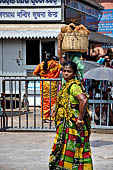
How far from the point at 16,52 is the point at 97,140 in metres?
7.67

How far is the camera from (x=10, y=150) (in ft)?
27.4

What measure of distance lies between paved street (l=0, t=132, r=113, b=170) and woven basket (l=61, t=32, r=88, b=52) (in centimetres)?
175

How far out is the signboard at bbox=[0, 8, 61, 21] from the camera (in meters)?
16.7

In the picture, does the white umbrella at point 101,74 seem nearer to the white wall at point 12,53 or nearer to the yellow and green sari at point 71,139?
the yellow and green sari at point 71,139

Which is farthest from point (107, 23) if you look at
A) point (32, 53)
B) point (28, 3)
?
point (32, 53)

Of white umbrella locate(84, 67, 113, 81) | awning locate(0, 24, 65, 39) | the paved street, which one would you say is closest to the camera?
the paved street

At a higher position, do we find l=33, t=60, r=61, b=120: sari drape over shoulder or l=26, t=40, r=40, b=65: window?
l=26, t=40, r=40, b=65: window

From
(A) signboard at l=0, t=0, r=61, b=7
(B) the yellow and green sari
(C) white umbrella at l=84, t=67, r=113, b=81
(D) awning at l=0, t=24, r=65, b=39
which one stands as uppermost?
(A) signboard at l=0, t=0, r=61, b=7

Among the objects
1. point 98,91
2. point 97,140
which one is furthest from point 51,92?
point 97,140

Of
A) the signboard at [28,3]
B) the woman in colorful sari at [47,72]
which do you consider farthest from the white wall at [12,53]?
the woman in colorful sari at [47,72]

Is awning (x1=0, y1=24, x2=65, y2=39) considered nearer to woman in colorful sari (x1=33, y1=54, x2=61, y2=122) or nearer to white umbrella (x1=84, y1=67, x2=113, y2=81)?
woman in colorful sari (x1=33, y1=54, x2=61, y2=122)

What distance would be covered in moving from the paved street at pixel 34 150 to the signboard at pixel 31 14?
7236mm

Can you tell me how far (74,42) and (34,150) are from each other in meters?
2.23

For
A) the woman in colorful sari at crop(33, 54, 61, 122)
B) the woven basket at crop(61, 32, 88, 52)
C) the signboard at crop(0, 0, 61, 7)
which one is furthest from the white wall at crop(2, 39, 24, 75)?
the woven basket at crop(61, 32, 88, 52)
